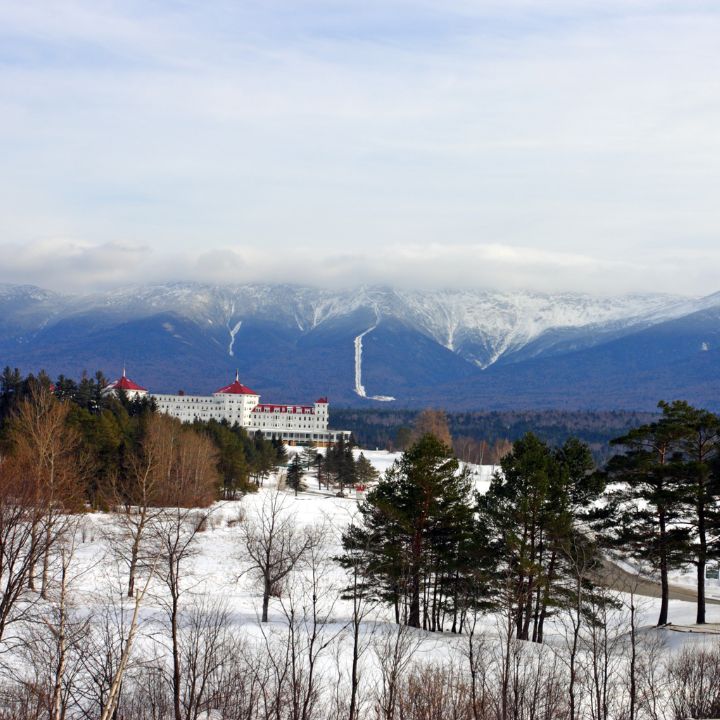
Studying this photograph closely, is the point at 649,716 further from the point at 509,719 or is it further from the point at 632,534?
the point at 632,534

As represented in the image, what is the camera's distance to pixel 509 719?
23406 millimetres

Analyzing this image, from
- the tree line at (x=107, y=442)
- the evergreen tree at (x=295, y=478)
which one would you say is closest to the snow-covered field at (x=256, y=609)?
the tree line at (x=107, y=442)

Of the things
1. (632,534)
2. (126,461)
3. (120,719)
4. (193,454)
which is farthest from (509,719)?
(193,454)

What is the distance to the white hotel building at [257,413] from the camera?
179375mm

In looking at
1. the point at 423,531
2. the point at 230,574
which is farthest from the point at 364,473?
the point at 423,531

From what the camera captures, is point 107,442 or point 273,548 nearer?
point 273,548

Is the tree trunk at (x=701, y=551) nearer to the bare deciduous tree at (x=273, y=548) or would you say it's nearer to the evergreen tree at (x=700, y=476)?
the evergreen tree at (x=700, y=476)

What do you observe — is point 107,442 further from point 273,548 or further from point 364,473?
point 364,473

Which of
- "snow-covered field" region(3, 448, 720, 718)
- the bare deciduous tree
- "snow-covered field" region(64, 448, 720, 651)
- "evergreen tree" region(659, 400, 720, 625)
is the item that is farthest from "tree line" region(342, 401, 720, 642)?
the bare deciduous tree

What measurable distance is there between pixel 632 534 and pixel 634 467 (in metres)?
2.63

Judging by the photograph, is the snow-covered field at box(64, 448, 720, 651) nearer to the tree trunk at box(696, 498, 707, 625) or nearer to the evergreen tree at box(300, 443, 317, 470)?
the tree trunk at box(696, 498, 707, 625)

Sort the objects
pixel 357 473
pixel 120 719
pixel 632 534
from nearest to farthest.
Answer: pixel 120 719, pixel 632 534, pixel 357 473

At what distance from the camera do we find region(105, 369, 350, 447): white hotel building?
589 ft

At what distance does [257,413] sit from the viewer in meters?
183
